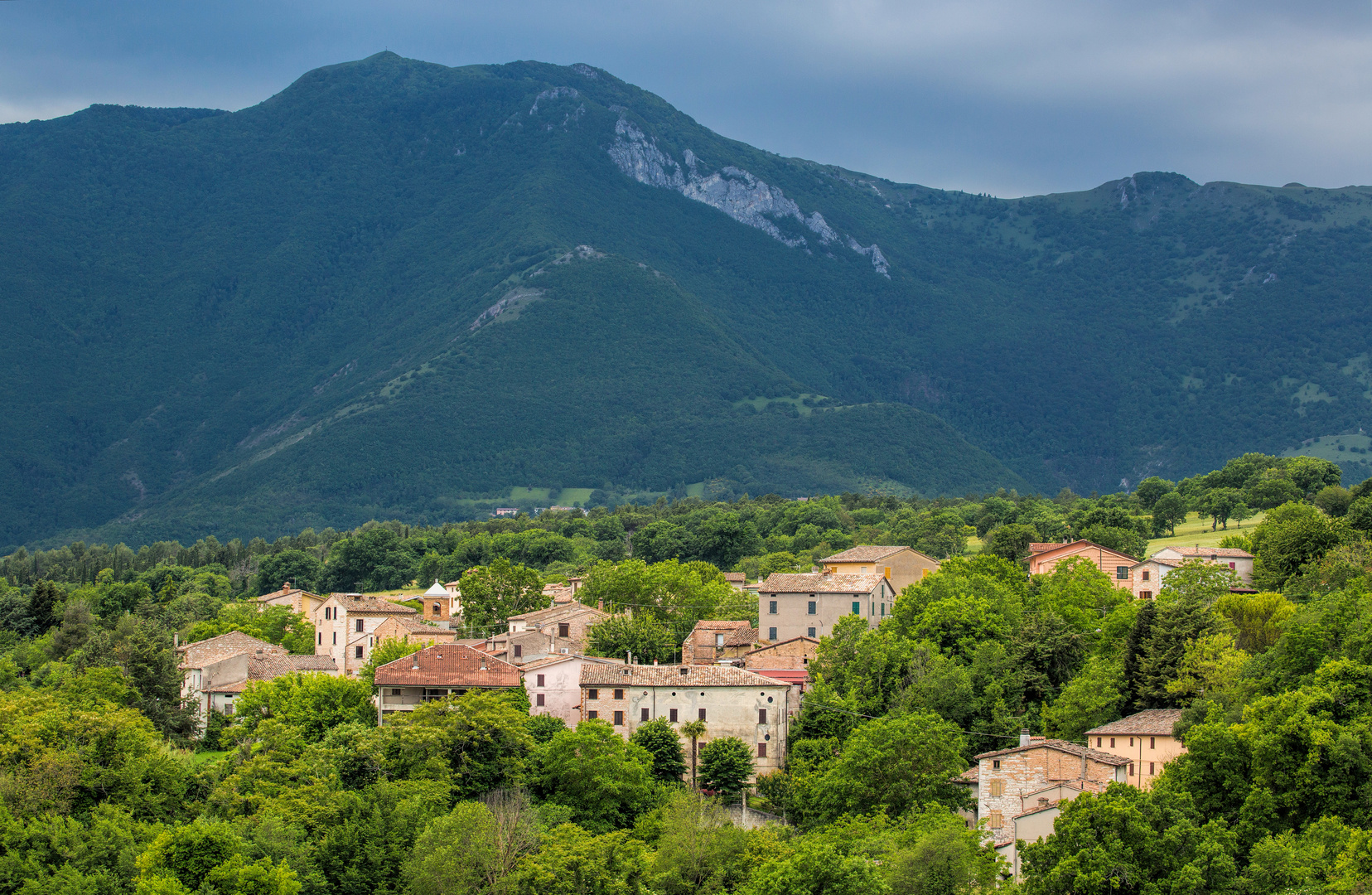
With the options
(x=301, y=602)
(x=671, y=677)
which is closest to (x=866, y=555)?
(x=671, y=677)

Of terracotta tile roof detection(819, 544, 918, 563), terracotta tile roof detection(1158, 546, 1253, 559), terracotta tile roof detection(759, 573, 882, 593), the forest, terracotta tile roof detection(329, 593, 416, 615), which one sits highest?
terracotta tile roof detection(1158, 546, 1253, 559)

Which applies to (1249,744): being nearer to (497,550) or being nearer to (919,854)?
(919,854)

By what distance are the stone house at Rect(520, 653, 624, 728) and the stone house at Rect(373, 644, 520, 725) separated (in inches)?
30.9

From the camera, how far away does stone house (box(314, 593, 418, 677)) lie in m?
94.1

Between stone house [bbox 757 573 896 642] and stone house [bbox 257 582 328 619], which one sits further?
stone house [bbox 257 582 328 619]

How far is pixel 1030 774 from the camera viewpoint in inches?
2349

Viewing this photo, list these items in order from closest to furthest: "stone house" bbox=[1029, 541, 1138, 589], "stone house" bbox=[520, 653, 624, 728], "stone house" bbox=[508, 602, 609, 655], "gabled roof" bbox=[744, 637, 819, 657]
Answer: "stone house" bbox=[520, 653, 624, 728] < "gabled roof" bbox=[744, 637, 819, 657] < "stone house" bbox=[508, 602, 609, 655] < "stone house" bbox=[1029, 541, 1138, 589]

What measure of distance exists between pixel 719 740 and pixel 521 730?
28.3 ft

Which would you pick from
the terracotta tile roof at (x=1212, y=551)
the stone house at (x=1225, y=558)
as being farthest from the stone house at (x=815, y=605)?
the terracotta tile roof at (x=1212, y=551)

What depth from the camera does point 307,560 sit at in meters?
165


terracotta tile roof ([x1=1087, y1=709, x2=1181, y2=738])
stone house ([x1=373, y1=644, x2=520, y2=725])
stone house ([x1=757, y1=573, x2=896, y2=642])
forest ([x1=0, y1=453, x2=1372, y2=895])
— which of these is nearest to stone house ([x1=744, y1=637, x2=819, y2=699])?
forest ([x1=0, y1=453, x2=1372, y2=895])

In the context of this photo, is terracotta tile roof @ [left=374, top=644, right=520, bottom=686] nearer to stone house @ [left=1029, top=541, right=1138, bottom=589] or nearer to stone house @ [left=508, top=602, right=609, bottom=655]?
stone house @ [left=508, top=602, right=609, bottom=655]

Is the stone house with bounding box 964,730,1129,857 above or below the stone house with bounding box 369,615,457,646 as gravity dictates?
below

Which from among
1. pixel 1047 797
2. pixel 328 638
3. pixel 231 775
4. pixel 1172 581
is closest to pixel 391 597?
pixel 328 638
